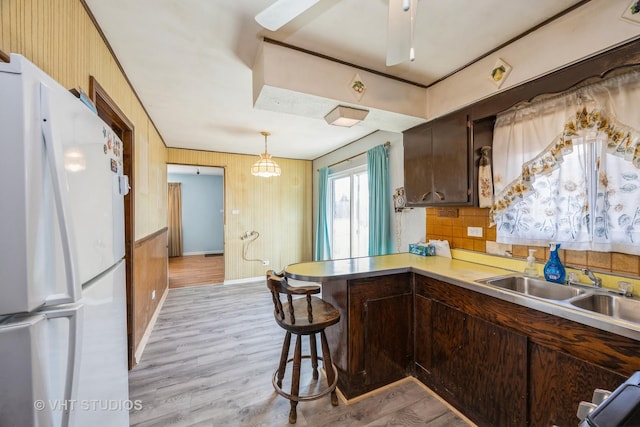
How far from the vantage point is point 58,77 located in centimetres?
117

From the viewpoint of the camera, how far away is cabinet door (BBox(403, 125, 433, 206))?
2270 millimetres

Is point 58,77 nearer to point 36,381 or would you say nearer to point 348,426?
point 36,381

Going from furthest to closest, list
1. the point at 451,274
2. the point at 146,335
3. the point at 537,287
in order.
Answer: the point at 146,335 < the point at 451,274 < the point at 537,287

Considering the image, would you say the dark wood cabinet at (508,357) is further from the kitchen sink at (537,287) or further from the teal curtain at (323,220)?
the teal curtain at (323,220)

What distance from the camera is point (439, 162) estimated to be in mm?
2162

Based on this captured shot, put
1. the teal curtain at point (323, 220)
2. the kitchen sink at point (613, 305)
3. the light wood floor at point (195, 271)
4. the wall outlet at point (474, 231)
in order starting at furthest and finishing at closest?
the light wood floor at point (195, 271)
the teal curtain at point (323, 220)
the wall outlet at point (474, 231)
the kitchen sink at point (613, 305)

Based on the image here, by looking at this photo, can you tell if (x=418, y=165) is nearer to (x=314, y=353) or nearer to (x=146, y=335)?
(x=314, y=353)

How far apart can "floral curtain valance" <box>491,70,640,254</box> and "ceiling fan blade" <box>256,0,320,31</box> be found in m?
1.67

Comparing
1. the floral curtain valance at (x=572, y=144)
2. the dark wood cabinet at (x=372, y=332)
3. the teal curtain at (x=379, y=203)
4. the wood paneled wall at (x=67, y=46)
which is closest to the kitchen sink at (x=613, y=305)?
the floral curtain valance at (x=572, y=144)

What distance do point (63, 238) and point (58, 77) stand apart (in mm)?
1038

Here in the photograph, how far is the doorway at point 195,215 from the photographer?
294 inches

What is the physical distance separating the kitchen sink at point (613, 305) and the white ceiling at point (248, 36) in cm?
166

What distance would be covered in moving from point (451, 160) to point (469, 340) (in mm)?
1355

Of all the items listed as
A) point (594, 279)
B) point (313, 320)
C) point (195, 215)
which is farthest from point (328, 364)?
point (195, 215)
